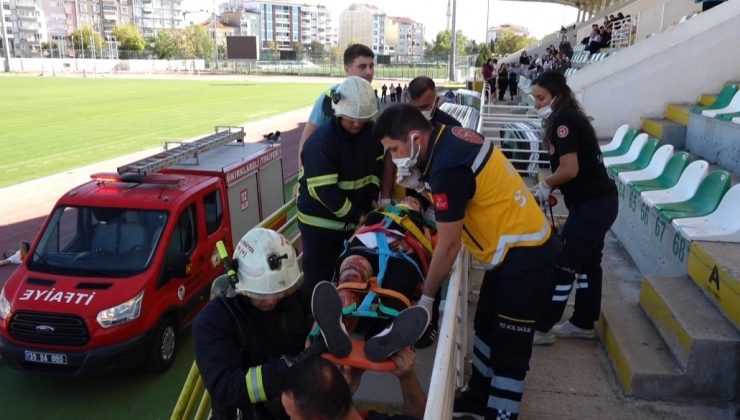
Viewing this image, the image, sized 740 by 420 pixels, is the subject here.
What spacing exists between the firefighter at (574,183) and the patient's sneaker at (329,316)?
84.7 inches

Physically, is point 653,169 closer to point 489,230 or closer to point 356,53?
point 356,53

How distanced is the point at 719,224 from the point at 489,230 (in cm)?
260

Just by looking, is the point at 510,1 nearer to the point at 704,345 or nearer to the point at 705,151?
the point at 705,151

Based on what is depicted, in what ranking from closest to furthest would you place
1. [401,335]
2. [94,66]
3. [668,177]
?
[401,335]
[668,177]
[94,66]

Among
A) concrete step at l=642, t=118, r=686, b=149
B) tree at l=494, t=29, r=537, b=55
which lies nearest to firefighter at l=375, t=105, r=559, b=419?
concrete step at l=642, t=118, r=686, b=149

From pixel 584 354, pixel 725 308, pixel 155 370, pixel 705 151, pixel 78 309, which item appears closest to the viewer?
pixel 725 308

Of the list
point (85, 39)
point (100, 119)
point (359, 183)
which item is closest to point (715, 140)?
point (359, 183)

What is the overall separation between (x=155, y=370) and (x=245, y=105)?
2906 centimetres

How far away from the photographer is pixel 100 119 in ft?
86.1

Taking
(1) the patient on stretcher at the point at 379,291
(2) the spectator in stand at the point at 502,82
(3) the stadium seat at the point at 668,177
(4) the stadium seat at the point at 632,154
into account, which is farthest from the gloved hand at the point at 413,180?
(2) the spectator in stand at the point at 502,82

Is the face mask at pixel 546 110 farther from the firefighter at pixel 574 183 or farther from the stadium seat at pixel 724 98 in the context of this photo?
the stadium seat at pixel 724 98

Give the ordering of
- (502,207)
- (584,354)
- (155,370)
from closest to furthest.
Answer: (502,207) → (584,354) → (155,370)

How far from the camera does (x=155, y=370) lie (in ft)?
19.1

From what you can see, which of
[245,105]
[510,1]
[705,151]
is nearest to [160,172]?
[705,151]
